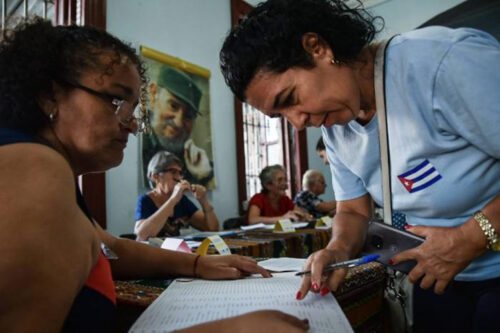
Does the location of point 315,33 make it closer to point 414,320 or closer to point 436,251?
point 436,251

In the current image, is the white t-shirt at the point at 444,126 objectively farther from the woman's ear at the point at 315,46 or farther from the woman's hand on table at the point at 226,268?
the woman's hand on table at the point at 226,268

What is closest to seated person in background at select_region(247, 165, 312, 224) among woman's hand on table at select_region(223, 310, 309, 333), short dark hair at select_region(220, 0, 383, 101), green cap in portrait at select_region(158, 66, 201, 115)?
green cap in portrait at select_region(158, 66, 201, 115)

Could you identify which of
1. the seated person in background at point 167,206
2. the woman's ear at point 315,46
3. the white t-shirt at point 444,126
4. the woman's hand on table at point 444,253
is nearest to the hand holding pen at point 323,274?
the woman's hand on table at point 444,253

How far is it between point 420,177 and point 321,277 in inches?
13.8

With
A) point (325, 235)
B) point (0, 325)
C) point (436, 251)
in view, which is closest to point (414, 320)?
point (436, 251)

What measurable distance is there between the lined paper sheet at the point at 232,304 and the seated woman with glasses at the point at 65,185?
8 cm

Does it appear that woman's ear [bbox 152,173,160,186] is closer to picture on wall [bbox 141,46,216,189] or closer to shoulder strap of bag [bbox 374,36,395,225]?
picture on wall [bbox 141,46,216,189]

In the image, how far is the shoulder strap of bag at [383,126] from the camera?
36.0 inches

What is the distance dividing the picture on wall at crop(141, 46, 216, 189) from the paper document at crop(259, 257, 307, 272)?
93.9 inches

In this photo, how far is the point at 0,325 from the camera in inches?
19.0

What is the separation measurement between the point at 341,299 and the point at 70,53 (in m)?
0.83

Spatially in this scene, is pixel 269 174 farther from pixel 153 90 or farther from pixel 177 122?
A: pixel 153 90

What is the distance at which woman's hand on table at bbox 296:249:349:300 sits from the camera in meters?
0.78

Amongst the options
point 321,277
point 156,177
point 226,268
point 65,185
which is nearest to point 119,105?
point 65,185
